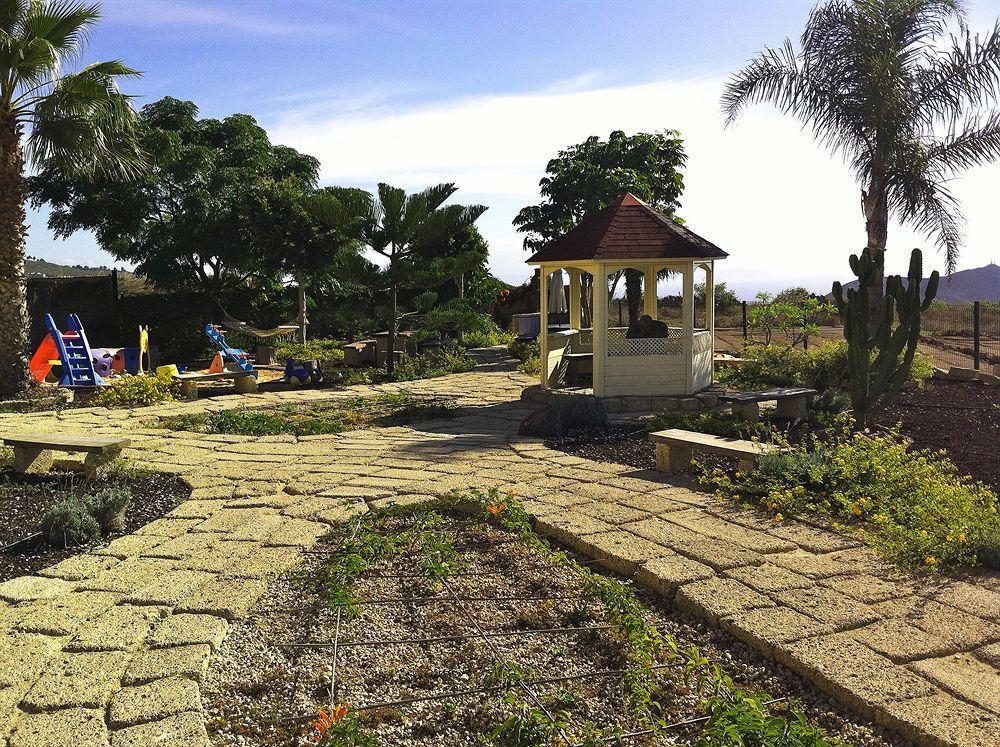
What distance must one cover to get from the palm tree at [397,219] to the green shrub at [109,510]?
7987 millimetres

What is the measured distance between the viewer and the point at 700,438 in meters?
6.18

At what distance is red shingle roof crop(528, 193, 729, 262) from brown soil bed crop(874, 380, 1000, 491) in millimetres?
2926

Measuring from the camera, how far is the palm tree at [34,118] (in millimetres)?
10594

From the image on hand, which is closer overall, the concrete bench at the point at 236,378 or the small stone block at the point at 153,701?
the small stone block at the point at 153,701

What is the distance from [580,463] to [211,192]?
15355 millimetres

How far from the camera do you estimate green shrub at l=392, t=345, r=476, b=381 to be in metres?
12.9

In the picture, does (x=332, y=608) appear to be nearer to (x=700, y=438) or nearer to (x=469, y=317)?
(x=700, y=438)

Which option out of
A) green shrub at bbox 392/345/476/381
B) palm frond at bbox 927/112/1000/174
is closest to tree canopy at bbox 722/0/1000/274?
palm frond at bbox 927/112/1000/174

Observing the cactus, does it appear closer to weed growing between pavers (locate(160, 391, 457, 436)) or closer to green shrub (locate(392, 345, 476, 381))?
weed growing between pavers (locate(160, 391, 457, 436))

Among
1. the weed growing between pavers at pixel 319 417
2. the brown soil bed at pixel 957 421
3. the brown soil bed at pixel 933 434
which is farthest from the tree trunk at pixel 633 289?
the weed growing between pavers at pixel 319 417

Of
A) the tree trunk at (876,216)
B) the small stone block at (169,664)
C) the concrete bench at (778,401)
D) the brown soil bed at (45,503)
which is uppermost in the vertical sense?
the tree trunk at (876,216)

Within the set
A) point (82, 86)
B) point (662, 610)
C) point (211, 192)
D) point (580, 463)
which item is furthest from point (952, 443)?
point (211, 192)

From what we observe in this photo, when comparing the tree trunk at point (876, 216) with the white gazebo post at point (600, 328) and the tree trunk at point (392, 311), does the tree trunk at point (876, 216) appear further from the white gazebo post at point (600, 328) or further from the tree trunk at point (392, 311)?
the tree trunk at point (392, 311)

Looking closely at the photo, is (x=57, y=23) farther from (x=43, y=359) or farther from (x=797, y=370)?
(x=797, y=370)
